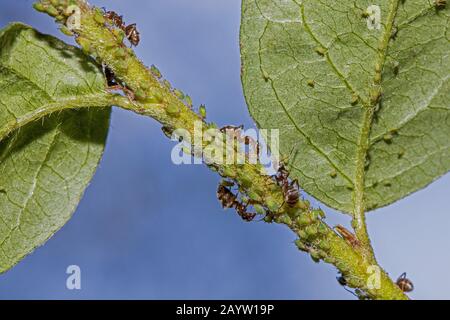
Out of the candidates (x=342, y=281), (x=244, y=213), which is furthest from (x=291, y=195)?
(x=342, y=281)

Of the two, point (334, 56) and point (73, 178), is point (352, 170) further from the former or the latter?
point (73, 178)

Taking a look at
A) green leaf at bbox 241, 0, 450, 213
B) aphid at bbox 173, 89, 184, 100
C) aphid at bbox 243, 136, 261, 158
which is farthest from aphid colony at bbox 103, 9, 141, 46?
aphid at bbox 243, 136, 261, 158

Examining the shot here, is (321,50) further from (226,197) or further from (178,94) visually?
(226,197)

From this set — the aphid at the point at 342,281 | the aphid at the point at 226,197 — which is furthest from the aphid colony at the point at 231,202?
the aphid at the point at 342,281

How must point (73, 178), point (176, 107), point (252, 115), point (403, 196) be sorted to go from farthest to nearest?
point (73, 178) → point (403, 196) → point (252, 115) → point (176, 107)

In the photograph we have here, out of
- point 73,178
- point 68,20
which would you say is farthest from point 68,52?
point 73,178
